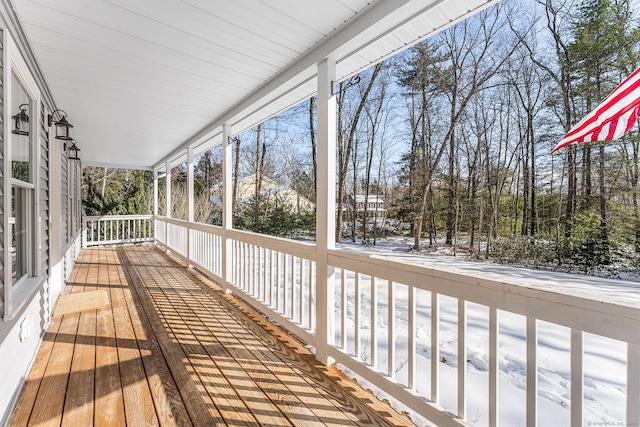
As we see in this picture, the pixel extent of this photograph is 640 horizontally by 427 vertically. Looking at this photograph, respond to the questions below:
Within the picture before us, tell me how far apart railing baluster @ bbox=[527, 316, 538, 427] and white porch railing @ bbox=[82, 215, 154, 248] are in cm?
1011

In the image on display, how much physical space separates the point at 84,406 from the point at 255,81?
2827mm

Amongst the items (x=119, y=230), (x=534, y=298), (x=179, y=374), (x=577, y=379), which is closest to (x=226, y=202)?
(x=179, y=374)

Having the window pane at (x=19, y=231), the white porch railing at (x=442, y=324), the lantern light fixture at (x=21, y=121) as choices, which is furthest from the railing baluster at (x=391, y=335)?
the lantern light fixture at (x=21, y=121)

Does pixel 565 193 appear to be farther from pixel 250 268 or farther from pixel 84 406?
pixel 84 406

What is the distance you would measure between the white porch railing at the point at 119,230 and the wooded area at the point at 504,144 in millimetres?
6263

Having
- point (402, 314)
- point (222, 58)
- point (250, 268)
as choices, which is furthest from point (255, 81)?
point (402, 314)

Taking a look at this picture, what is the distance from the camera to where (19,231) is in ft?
7.89

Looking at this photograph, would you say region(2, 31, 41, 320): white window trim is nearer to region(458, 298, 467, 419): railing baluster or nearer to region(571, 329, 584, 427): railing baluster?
region(458, 298, 467, 419): railing baluster

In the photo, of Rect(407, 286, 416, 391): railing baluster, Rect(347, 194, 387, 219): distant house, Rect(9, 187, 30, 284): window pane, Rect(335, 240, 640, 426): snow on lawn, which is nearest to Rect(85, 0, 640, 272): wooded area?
Rect(347, 194, 387, 219): distant house

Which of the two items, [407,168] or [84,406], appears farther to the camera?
[407,168]

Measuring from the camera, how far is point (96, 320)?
3340 millimetres

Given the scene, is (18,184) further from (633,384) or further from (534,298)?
(633,384)

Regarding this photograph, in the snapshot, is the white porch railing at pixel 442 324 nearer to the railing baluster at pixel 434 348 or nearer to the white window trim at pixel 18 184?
the railing baluster at pixel 434 348

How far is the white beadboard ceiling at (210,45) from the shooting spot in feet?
6.20
